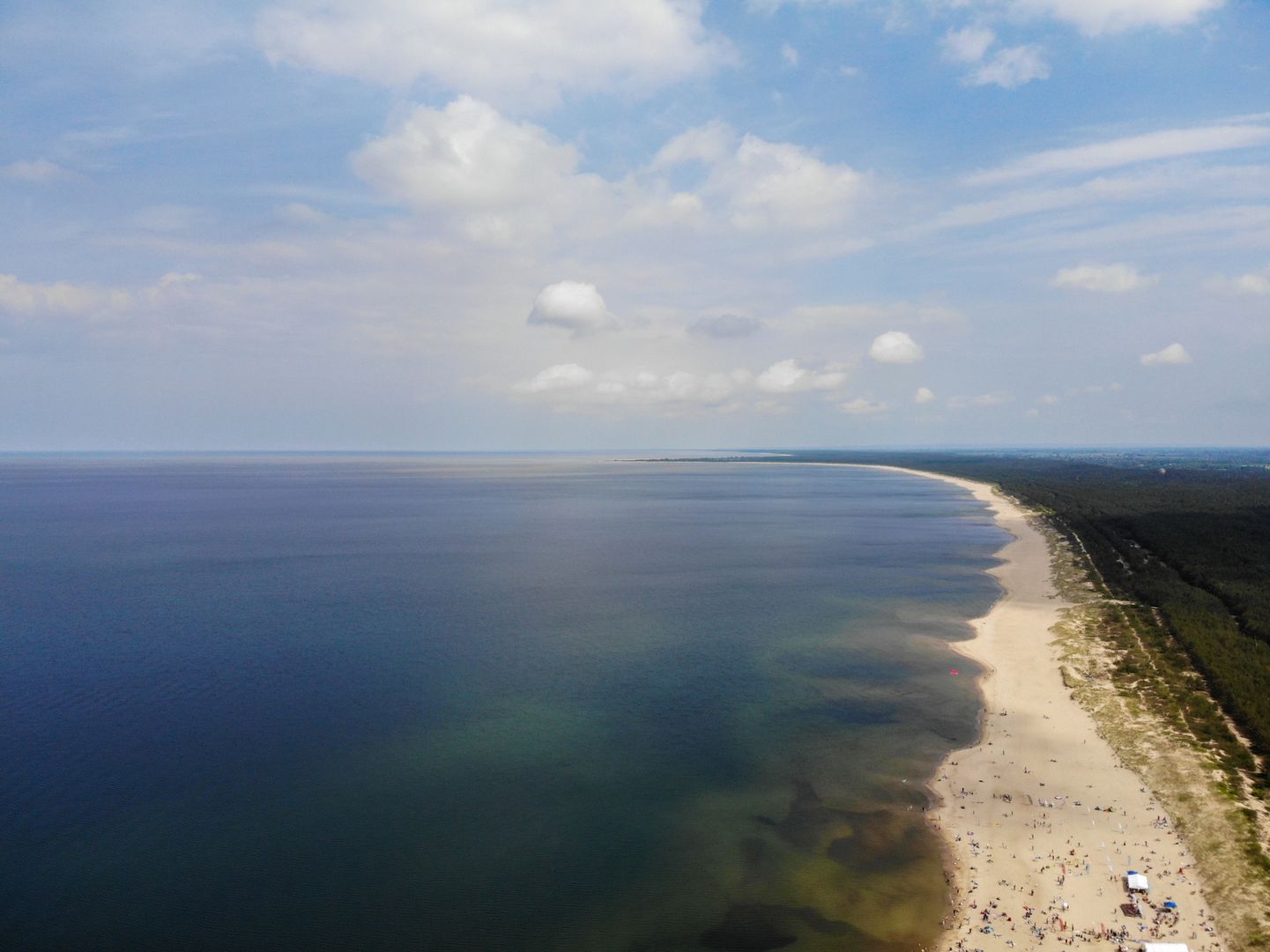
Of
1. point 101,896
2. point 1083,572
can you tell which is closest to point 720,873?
point 101,896

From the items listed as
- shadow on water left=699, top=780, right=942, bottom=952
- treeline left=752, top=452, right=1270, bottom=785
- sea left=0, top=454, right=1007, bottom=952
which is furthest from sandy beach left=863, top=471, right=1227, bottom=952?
treeline left=752, top=452, right=1270, bottom=785

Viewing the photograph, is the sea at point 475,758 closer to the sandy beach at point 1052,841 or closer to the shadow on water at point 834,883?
the shadow on water at point 834,883

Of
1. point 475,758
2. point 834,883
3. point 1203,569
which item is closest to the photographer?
point 834,883

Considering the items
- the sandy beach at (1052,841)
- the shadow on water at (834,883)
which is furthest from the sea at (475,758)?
the sandy beach at (1052,841)

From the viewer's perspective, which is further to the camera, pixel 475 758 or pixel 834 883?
pixel 475 758

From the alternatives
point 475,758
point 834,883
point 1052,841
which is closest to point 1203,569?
point 1052,841

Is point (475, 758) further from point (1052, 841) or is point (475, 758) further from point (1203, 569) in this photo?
point (1203, 569)
